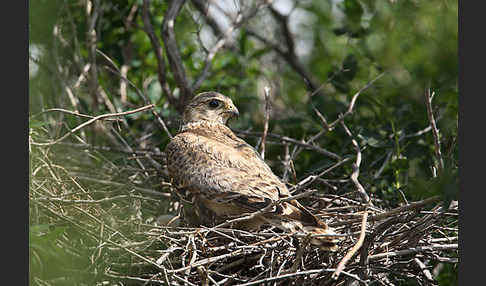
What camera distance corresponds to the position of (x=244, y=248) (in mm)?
3277

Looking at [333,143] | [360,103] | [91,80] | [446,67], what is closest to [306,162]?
[333,143]

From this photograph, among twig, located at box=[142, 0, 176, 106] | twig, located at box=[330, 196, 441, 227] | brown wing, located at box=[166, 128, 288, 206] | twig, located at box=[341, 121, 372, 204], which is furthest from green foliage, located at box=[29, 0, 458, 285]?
brown wing, located at box=[166, 128, 288, 206]

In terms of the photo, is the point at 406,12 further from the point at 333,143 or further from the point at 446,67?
the point at 333,143

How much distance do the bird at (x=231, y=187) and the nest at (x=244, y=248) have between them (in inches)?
4.0

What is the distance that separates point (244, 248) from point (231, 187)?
1.64 ft

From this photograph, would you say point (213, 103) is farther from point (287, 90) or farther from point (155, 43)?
point (287, 90)

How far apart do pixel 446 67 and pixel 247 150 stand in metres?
2.73

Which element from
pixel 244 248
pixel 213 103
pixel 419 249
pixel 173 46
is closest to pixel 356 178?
pixel 419 249

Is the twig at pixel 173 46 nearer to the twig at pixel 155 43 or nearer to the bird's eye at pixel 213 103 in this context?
the twig at pixel 155 43

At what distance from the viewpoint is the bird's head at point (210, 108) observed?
4.78 meters

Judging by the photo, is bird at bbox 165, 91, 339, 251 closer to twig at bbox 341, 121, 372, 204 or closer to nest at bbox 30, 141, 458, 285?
nest at bbox 30, 141, 458, 285

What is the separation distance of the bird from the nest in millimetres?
102

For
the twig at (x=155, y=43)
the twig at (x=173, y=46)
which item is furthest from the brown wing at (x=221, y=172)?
the twig at (x=155, y=43)

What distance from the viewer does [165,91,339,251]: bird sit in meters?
3.36
